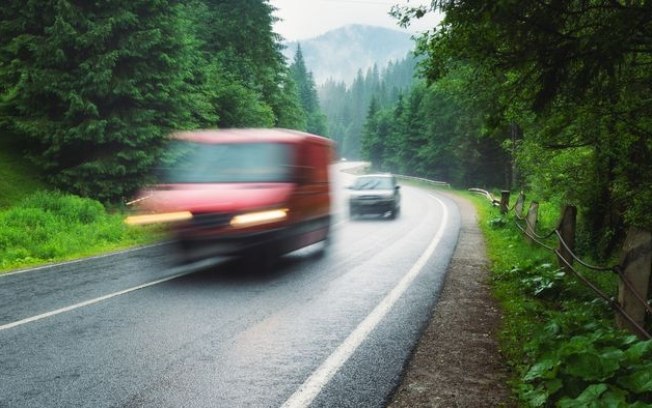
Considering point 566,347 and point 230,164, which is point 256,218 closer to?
point 230,164

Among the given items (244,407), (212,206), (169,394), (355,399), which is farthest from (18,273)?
(355,399)

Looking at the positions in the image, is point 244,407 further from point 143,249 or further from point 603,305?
point 143,249

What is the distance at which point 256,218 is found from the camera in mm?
7477

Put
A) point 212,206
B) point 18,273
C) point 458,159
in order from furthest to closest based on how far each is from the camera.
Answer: point 458,159 → point 18,273 → point 212,206

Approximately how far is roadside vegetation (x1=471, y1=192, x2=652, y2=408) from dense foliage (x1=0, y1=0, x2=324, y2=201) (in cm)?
1327

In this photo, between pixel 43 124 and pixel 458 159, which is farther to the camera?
pixel 458 159

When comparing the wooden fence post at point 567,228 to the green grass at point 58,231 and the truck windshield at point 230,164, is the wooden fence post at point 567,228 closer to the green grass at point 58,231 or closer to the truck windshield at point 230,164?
the truck windshield at point 230,164

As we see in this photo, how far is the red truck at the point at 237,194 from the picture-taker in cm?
738

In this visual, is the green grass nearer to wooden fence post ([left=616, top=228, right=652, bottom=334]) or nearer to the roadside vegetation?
the roadside vegetation

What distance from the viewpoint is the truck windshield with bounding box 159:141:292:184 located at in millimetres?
8133

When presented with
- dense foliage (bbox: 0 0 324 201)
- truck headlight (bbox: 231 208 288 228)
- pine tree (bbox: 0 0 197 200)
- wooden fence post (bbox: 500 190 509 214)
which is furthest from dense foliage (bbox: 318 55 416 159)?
truck headlight (bbox: 231 208 288 228)

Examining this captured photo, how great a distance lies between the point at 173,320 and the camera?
219 inches

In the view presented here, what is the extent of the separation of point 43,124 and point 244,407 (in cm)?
1523

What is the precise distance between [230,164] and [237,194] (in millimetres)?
927
